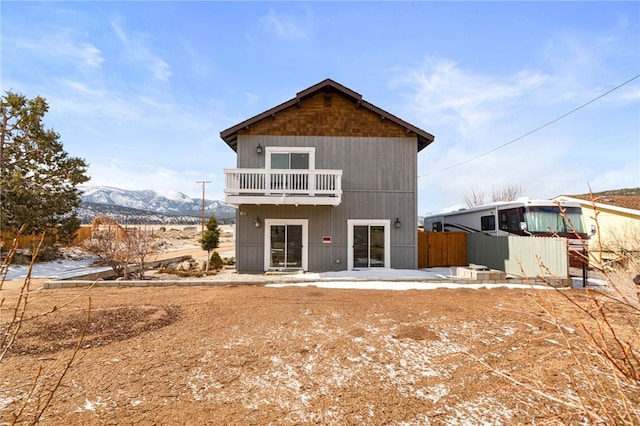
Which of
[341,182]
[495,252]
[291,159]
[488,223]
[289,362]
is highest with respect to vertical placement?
[291,159]

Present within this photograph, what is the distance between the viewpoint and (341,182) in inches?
580

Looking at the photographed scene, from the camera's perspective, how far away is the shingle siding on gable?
49.1 feet

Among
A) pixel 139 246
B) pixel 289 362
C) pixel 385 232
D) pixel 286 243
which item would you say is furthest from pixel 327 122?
pixel 289 362

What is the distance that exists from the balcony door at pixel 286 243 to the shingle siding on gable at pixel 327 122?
4024mm

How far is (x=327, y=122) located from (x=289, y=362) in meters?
11.8

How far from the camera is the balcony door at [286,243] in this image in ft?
48.0

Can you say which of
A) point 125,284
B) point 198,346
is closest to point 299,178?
point 125,284

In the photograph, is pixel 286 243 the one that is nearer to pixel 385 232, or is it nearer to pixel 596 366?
pixel 385 232

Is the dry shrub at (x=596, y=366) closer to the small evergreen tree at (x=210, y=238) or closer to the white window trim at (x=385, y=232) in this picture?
the white window trim at (x=385, y=232)

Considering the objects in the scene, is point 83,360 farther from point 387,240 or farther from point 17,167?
point 17,167

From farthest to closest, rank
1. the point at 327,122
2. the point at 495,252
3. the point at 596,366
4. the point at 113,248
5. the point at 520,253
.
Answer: the point at 327,122 → the point at 495,252 → the point at 113,248 → the point at 520,253 → the point at 596,366

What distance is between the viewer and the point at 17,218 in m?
17.3

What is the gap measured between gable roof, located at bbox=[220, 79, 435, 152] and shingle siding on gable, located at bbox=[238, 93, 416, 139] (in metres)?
0.21

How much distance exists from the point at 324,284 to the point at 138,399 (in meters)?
7.41
